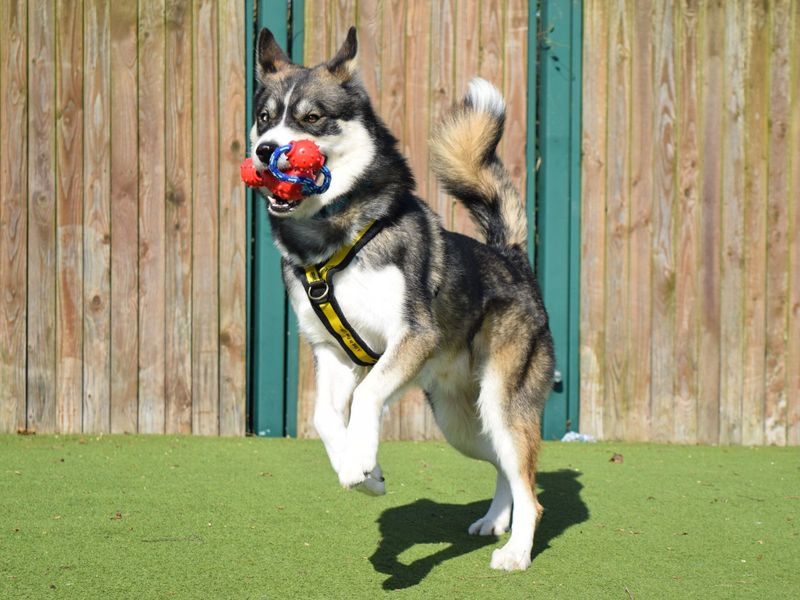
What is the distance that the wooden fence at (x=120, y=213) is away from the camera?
5918 mm

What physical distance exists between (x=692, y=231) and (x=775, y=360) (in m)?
0.91

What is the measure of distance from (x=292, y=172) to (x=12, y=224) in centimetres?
309

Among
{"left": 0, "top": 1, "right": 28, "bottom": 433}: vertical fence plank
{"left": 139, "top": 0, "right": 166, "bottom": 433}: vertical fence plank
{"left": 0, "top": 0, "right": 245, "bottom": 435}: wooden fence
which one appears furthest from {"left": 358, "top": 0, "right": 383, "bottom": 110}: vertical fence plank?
{"left": 0, "top": 1, "right": 28, "bottom": 433}: vertical fence plank

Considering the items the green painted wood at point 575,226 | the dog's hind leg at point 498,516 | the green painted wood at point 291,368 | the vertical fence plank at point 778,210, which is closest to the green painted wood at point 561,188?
the green painted wood at point 575,226

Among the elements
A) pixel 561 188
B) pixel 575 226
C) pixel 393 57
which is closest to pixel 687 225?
pixel 575 226

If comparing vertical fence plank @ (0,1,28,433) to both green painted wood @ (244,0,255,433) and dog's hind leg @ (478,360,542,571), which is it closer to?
green painted wood @ (244,0,255,433)

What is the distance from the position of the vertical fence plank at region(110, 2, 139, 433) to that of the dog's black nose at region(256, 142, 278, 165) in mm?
2767

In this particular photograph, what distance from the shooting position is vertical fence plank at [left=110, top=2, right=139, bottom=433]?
234 inches

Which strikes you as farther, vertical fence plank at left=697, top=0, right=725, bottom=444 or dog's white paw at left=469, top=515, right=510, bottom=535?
vertical fence plank at left=697, top=0, right=725, bottom=444

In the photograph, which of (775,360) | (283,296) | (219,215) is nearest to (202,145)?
(219,215)

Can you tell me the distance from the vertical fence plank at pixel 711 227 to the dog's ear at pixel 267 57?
3.17 meters

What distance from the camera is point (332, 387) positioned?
12.1ft

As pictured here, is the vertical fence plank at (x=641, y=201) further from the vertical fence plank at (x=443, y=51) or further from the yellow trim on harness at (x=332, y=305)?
the yellow trim on harness at (x=332, y=305)

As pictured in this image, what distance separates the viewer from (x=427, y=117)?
19.9 ft
